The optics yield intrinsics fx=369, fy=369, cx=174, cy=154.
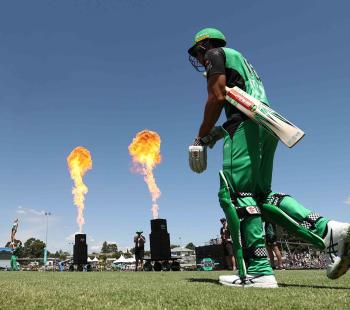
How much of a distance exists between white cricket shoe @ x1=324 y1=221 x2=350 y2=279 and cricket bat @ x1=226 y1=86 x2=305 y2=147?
87cm

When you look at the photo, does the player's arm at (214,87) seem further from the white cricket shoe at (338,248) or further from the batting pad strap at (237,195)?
the white cricket shoe at (338,248)

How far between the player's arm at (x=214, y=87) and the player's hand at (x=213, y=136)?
0.28 feet

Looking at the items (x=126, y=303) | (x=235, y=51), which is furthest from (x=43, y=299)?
(x=235, y=51)

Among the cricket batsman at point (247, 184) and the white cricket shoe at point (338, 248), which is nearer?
the white cricket shoe at point (338, 248)

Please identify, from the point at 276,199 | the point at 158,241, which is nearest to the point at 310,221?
the point at 276,199

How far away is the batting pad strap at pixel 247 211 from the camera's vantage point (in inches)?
146

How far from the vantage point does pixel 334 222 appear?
11.5 feet

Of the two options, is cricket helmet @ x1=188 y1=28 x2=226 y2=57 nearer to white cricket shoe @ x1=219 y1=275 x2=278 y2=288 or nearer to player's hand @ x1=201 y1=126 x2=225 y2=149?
player's hand @ x1=201 y1=126 x2=225 y2=149

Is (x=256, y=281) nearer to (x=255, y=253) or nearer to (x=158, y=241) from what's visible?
(x=255, y=253)

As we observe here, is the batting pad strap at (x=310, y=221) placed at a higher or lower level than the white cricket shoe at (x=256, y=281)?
higher

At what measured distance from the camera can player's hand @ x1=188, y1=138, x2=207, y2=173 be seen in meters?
4.18

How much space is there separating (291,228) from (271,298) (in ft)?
4.57

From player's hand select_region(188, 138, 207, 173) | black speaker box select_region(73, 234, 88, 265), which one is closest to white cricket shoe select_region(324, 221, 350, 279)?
player's hand select_region(188, 138, 207, 173)

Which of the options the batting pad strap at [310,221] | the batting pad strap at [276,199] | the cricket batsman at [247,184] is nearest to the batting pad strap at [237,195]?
the cricket batsman at [247,184]
